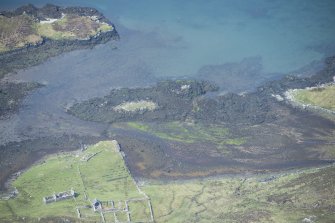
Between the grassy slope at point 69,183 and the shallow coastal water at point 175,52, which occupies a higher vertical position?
the shallow coastal water at point 175,52

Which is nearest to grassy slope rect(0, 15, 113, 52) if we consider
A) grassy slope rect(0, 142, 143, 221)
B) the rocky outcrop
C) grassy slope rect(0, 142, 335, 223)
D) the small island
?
the small island

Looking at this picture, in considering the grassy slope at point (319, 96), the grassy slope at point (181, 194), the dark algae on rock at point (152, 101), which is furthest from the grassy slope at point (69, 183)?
the grassy slope at point (319, 96)

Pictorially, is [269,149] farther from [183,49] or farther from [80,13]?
[80,13]

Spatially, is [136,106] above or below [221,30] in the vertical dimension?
below

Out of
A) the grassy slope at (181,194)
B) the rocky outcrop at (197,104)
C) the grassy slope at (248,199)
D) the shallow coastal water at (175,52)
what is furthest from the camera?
the shallow coastal water at (175,52)

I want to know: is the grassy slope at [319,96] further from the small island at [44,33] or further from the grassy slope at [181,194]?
the small island at [44,33]

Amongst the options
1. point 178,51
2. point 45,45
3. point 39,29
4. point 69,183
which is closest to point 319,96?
point 178,51

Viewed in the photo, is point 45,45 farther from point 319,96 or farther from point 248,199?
point 248,199
